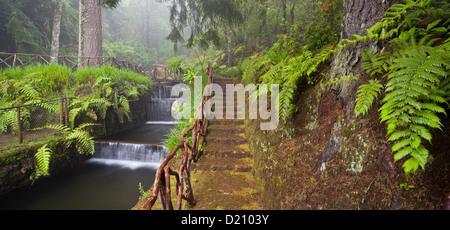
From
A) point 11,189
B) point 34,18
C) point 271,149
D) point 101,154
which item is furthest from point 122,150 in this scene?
point 34,18

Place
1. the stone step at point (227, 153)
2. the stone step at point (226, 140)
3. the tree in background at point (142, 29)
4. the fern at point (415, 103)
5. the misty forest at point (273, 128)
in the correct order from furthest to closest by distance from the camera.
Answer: the tree in background at point (142, 29)
the stone step at point (226, 140)
the stone step at point (227, 153)
the misty forest at point (273, 128)
the fern at point (415, 103)

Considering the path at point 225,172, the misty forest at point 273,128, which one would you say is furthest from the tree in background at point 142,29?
the path at point 225,172

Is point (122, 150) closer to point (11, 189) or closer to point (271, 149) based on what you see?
point (11, 189)

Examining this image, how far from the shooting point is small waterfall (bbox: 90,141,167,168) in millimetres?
6930

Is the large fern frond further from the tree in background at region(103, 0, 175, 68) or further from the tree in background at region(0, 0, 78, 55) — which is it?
the tree in background at region(103, 0, 175, 68)

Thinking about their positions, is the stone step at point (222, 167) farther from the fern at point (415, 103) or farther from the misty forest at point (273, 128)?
the fern at point (415, 103)

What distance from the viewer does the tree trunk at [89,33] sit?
10.5 metres

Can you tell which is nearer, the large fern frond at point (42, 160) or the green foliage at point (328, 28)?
the green foliage at point (328, 28)

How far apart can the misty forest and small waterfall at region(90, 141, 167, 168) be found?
0.14 ft

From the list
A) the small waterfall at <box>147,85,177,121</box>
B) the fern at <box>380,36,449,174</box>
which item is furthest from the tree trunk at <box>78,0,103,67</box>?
the fern at <box>380,36,449,174</box>

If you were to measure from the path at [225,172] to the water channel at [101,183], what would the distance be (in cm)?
246

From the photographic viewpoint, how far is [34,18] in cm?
1575
